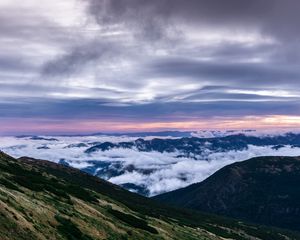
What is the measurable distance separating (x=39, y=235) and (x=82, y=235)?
1144 centimetres

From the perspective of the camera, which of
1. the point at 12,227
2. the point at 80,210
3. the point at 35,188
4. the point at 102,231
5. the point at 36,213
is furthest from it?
the point at 35,188

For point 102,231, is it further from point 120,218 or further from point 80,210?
point 120,218

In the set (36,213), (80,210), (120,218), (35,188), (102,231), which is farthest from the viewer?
(120,218)

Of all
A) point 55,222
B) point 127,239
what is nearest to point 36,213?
point 55,222

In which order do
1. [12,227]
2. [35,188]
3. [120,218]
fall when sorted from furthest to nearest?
[120,218]
[35,188]
[12,227]

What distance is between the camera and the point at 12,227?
4781cm

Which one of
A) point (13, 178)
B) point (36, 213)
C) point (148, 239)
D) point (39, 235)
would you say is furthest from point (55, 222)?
point (13, 178)

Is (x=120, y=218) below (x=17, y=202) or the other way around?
below

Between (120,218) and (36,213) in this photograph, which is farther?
(120,218)

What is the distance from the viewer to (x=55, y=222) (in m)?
59.9

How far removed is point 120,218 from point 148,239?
15.2m

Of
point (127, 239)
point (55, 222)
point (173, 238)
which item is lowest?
point (173, 238)

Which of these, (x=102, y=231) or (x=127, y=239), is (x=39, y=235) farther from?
(x=127, y=239)

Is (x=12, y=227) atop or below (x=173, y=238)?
atop
